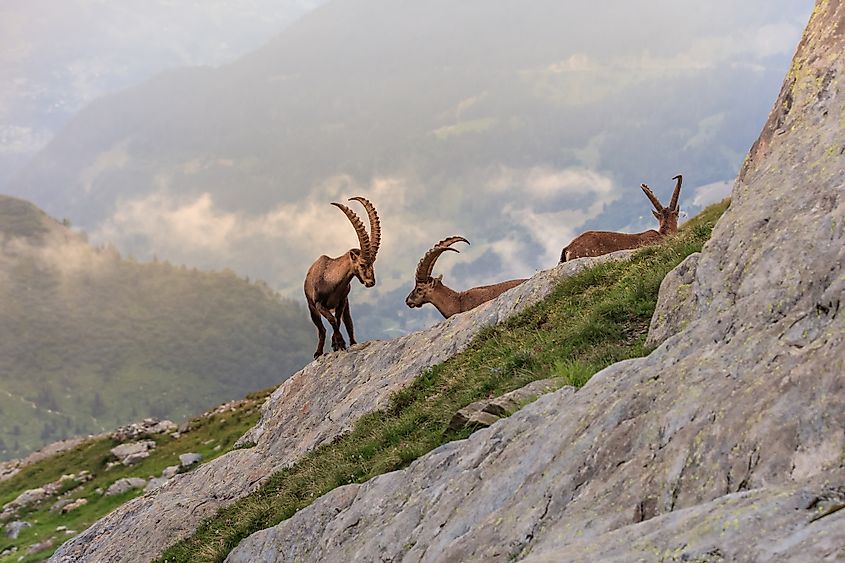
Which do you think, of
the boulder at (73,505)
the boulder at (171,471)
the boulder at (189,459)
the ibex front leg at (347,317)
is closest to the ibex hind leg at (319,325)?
the ibex front leg at (347,317)

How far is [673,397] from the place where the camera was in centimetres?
641

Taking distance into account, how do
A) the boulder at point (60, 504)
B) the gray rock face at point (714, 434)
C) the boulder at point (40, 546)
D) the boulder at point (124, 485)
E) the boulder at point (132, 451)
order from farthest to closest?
the boulder at point (132, 451)
the boulder at point (60, 504)
the boulder at point (124, 485)
the boulder at point (40, 546)
the gray rock face at point (714, 434)

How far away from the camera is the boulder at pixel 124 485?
46094 mm

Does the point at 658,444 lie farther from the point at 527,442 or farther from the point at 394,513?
the point at 394,513

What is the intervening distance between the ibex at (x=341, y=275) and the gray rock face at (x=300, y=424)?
1.75m

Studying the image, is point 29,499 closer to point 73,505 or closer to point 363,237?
point 73,505

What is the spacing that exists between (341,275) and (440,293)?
20.0 ft

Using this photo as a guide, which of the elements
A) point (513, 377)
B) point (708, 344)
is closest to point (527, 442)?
point (708, 344)

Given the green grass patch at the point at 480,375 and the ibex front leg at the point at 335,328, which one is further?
the ibex front leg at the point at 335,328

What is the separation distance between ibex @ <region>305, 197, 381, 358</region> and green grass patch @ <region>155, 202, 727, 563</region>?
7.46 m

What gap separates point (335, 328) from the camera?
25.1 meters

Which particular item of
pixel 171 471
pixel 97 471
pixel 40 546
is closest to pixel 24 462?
pixel 97 471

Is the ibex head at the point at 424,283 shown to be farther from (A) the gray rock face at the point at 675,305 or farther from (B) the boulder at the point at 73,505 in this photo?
(B) the boulder at the point at 73,505

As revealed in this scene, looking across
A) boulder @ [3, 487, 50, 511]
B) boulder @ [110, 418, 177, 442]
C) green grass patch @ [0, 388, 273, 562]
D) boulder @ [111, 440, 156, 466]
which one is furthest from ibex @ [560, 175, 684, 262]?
A: boulder @ [110, 418, 177, 442]
